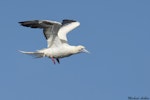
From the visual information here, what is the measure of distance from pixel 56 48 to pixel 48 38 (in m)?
0.79

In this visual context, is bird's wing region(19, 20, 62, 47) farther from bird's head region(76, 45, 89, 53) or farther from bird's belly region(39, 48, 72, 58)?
bird's head region(76, 45, 89, 53)

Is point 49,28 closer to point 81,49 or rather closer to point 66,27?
point 81,49

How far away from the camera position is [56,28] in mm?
57000

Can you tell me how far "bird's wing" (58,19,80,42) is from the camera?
60.0 metres

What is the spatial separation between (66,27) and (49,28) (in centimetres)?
415

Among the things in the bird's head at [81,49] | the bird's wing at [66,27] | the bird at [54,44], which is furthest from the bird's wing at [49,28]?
the bird's wing at [66,27]

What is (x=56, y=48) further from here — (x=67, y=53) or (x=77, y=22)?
(x=77, y=22)

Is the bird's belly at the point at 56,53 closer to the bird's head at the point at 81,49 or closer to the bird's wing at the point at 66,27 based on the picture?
the bird's head at the point at 81,49

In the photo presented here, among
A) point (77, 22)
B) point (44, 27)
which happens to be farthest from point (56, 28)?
point (77, 22)

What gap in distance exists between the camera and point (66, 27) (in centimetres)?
6100

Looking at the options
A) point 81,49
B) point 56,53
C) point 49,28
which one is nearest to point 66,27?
point 81,49

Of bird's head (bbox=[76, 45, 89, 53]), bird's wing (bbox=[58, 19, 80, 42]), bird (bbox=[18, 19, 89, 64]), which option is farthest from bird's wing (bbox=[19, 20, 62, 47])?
bird's wing (bbox=[58, 19, 80, 42])

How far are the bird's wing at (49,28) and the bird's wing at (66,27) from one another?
146 centimetres

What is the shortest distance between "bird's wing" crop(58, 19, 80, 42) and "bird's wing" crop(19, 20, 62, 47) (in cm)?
146
